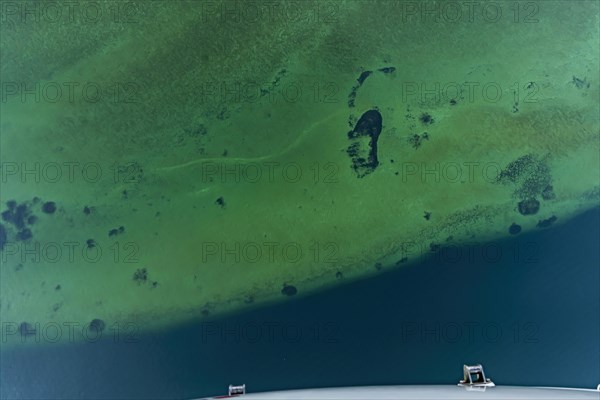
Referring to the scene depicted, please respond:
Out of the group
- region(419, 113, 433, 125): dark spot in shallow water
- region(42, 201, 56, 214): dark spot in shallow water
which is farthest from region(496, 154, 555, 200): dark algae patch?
region(42, 201, 56, 214): dark spot in shallow water

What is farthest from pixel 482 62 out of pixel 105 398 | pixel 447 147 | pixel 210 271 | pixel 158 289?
pixel 105 398

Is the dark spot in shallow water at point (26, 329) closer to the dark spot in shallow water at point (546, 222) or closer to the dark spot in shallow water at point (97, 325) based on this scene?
the dark spot in shallow water at point (97, 325)

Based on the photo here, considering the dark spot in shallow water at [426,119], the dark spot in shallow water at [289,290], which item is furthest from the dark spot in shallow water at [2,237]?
the dark spot in shallow water at [426,119]

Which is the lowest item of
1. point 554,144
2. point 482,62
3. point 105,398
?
point 105,398

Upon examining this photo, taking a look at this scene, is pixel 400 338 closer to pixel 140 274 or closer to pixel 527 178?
pixel 527 178

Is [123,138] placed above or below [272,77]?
below

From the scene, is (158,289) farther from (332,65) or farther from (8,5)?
(8,5)
